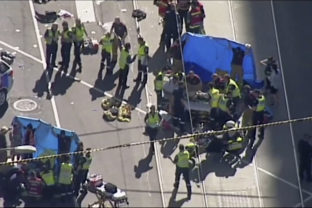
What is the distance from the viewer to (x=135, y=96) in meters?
39.2

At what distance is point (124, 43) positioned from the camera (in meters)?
40.6

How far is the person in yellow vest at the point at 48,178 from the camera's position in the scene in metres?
35.1

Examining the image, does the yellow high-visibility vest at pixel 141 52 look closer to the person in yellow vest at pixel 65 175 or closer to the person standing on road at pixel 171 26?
the person standing on road at pixel 171 26

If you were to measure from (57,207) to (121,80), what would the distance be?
18.0ft

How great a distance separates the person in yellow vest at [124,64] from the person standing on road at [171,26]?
198 centimetres

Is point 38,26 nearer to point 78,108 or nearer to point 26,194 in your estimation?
point 78,108

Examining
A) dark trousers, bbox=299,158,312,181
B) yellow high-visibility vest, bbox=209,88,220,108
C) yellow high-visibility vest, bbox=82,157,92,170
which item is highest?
yellow high-visibility vest, bbox=209,88,220,108

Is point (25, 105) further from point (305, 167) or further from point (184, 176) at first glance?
point (305, 167)

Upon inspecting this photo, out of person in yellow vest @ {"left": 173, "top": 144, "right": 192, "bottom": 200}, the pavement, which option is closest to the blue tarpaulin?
the pavement

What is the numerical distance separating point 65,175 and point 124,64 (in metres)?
5.24

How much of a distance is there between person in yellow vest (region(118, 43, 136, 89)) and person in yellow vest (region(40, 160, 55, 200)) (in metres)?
5.20

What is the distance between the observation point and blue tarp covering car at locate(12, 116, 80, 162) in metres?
35.9

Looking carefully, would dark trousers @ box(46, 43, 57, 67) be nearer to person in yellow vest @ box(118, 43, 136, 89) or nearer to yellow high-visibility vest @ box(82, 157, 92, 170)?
person in yellow vest @ box(118, 43, 136, 89)

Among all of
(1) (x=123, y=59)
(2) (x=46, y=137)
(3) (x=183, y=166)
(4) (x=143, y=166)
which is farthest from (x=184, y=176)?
(1) (x=123, y=59)
